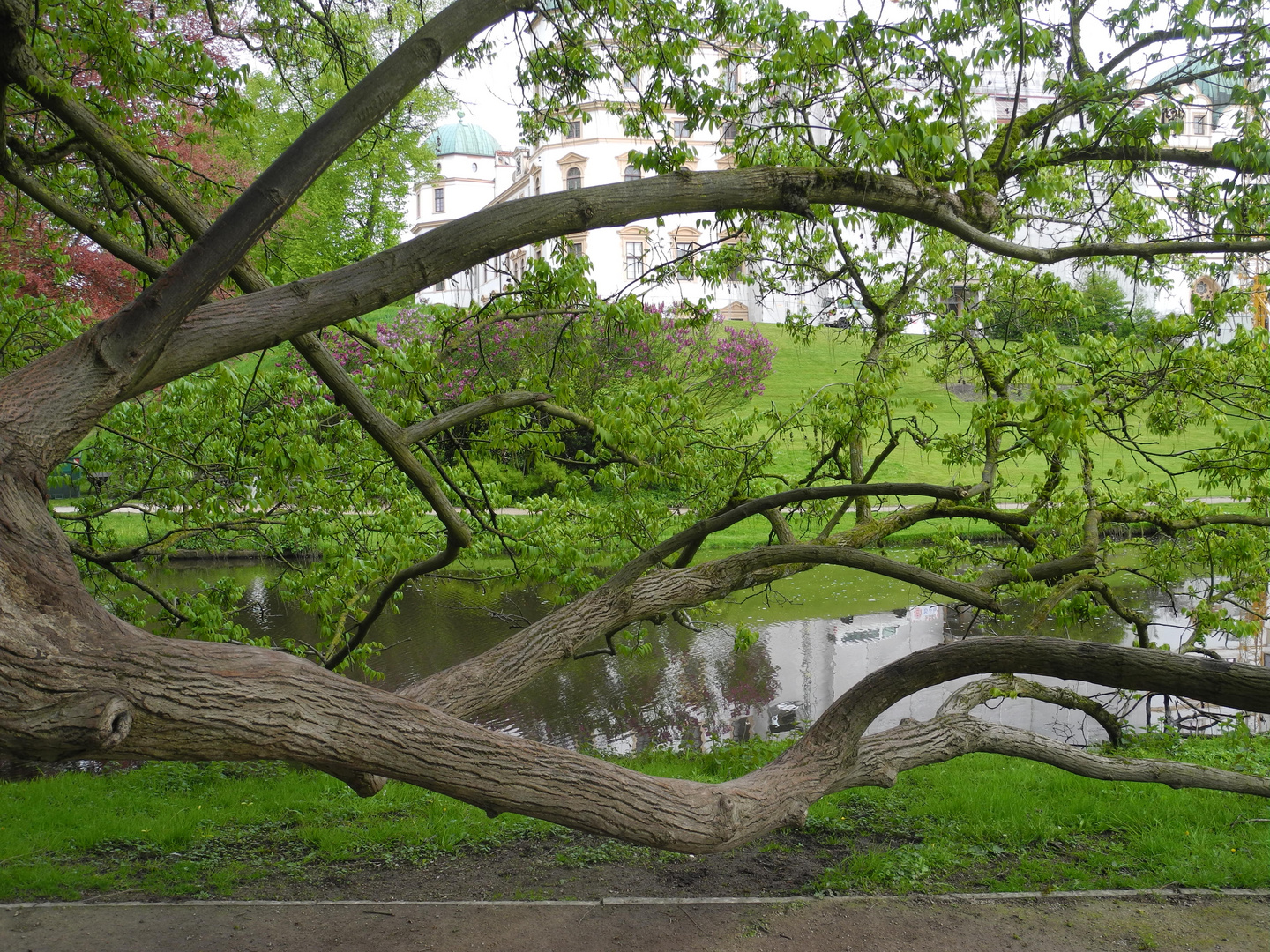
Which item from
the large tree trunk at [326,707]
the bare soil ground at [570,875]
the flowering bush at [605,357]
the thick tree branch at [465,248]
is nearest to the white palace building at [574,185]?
the flowering bush at [605,357]

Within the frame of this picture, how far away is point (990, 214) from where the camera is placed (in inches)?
170

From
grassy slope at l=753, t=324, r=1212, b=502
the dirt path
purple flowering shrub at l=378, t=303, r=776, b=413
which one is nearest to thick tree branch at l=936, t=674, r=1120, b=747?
the dirt path

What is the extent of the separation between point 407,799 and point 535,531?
9.03ft

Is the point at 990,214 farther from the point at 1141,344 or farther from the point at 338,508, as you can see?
the point at 338,508

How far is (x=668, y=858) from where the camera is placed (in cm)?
623

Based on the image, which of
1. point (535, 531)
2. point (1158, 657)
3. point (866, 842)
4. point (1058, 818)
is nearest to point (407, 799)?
point (535, 531)

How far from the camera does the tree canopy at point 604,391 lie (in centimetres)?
323

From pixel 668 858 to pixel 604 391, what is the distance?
3.28 m

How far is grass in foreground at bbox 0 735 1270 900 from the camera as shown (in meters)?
5.79

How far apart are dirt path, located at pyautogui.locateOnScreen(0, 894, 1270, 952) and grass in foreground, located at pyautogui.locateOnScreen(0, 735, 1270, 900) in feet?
1.21

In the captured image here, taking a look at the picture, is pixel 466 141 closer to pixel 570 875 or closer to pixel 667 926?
pixel 570 875

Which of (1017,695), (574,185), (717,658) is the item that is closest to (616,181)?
(1017,695)

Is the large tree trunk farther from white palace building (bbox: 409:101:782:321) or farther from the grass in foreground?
white palace building (bbox: 409:101:782:321)

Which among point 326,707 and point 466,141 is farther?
point 466,141
